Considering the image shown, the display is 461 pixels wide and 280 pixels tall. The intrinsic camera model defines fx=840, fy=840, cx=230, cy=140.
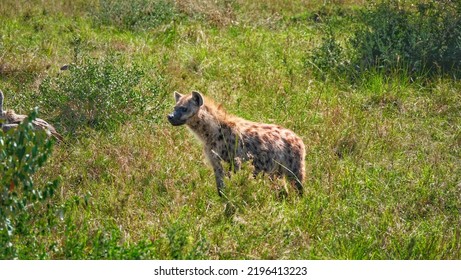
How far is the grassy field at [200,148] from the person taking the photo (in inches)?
233

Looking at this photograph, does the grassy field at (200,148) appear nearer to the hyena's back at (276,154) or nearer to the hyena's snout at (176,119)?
the hyena's back at (276,154)

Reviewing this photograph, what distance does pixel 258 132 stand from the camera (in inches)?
288

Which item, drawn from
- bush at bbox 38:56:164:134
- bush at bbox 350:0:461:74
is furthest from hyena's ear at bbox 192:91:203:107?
bush at bbox 350:0:461:74

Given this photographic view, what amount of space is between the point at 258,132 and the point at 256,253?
1729 millimetres

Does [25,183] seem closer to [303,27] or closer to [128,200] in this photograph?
[128,200]

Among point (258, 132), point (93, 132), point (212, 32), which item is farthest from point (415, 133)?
point (212, 32)

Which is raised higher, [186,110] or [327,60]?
[186,110]

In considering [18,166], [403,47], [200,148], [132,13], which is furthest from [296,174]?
[132,13]

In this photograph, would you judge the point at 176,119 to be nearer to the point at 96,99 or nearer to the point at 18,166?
the point at 96,99

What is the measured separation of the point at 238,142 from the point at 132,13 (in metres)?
6.70

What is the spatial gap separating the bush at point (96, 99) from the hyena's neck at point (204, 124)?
1.51 metres

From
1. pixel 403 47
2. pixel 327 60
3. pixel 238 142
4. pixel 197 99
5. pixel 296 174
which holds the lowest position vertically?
pixel 327 60

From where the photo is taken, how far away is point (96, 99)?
8.87 metres
